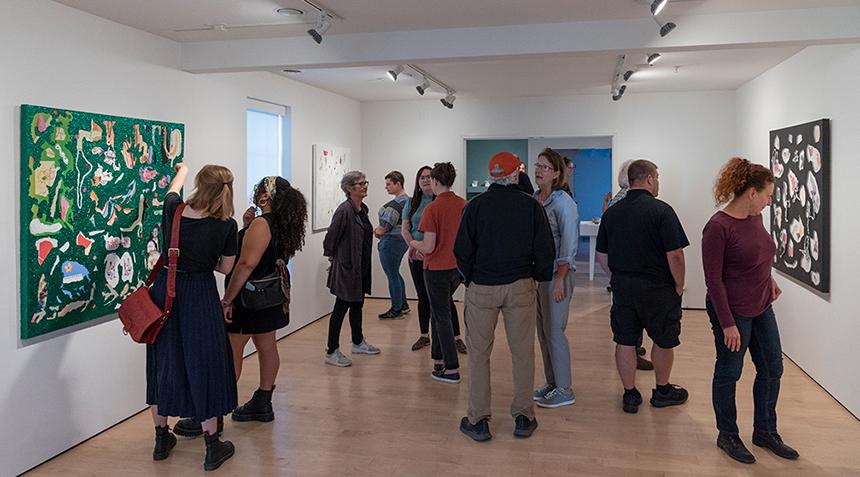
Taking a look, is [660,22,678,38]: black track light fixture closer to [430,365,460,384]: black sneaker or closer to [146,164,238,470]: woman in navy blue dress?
[146,164,238,470]: woman in navy blue dress

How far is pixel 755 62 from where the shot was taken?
19.2ft

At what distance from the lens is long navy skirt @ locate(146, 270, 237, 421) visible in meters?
3.40

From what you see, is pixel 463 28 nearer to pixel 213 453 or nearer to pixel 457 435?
pixel 457 435

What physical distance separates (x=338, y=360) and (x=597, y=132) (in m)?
4.35

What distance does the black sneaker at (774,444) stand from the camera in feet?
11.7

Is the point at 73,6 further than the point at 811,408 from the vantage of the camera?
No

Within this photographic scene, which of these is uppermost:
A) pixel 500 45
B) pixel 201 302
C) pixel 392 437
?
pixel 500 45

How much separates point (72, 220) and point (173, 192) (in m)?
0.60

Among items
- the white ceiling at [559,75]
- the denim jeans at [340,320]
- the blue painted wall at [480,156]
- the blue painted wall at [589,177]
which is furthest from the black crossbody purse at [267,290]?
the blue painted wall at [589,177]

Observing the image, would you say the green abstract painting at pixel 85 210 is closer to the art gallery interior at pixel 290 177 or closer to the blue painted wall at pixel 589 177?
the art gallery interior at pixel 290 177

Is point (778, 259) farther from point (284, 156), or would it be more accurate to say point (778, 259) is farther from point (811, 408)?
point (284, 156)

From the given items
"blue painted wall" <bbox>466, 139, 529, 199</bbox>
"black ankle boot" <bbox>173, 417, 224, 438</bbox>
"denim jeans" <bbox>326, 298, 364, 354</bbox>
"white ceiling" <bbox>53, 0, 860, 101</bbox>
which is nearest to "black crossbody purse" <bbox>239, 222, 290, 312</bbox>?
"black ankle boot" <bbox>173, 417, 224, 438</bbox>

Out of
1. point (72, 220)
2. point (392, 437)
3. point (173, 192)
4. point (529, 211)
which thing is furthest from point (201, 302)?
point (529, 211)

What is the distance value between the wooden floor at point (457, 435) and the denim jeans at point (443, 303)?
9.4 inches
